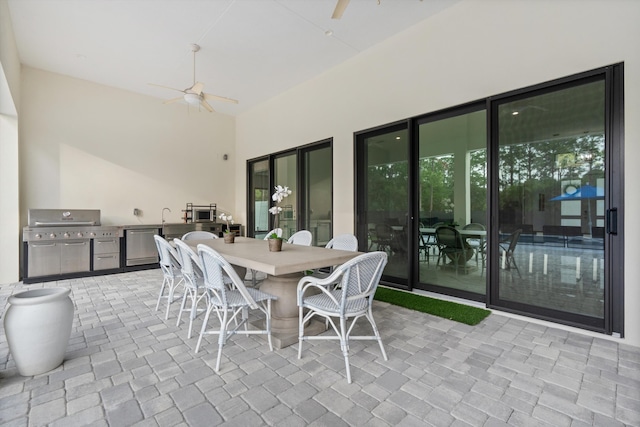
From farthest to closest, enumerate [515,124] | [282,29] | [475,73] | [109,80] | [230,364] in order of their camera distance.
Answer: [109,80], [282,29], [475,73], [515,124], [230,364]

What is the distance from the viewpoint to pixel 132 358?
242 cm

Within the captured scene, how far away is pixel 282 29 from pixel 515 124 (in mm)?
3238

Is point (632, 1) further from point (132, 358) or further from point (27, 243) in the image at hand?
point (27, 243)

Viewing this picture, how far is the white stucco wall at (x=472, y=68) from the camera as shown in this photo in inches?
102

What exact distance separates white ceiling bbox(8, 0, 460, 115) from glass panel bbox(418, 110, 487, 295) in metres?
1.60

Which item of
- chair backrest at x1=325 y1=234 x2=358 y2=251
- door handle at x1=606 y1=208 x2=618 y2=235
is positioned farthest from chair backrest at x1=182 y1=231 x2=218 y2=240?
door handle at x1=606 y1=208 x2=618 y2=235

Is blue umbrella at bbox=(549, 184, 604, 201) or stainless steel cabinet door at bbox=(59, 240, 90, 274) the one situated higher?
blue umbrella at bbox=(549, 184, 604, 201)

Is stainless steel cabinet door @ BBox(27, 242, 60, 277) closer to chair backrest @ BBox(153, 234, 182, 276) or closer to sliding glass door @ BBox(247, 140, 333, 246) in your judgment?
chair backrest @ BBox(153, 234, 182, 276)

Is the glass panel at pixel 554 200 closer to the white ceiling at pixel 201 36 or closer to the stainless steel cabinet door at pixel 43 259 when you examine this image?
the white ceiling at pixel 201 36

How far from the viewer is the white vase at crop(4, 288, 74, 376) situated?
2.09 meters

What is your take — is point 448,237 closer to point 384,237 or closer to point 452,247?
point 452,247

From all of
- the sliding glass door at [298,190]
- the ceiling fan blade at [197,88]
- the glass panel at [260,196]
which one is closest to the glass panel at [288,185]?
the sliding glass door at [298,190]

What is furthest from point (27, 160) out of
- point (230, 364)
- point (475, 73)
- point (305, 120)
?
point (475, 73)

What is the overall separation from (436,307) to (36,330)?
3.73 meters
